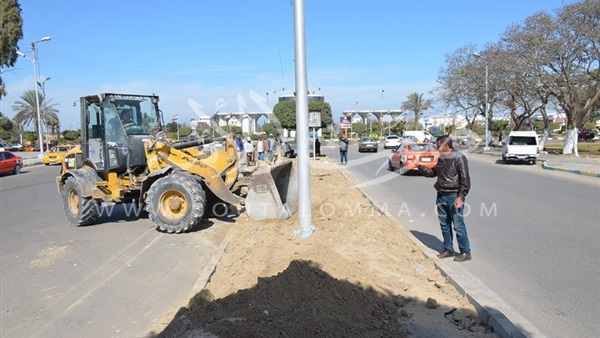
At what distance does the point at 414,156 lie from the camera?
65.6ft

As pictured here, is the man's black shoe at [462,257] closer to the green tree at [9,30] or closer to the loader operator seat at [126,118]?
the loader operator seat at [126,118]

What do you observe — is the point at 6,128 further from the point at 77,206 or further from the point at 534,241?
the point at 534,241

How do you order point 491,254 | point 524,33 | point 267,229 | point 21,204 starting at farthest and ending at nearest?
point 524,33 → point 21,204 → point 267,229 → point 491,254

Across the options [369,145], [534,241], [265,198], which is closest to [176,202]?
[265,198]

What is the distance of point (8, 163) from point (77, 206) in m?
22.0

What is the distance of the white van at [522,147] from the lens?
87.2 ft

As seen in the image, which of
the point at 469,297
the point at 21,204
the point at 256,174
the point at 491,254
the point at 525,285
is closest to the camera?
the point at 469,297

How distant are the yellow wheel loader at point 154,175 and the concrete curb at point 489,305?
4087mm

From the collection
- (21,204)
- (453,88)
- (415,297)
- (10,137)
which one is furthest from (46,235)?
(10,137)

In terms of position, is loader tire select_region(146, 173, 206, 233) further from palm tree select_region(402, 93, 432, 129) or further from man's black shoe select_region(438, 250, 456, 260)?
palm tree select_region(402, 93, 432, 129)

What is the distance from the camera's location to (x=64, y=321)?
201 inches

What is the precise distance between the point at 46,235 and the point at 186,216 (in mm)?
3181

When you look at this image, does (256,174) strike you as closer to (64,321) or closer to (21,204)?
(64,321)

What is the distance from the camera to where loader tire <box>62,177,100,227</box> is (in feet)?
33.2
